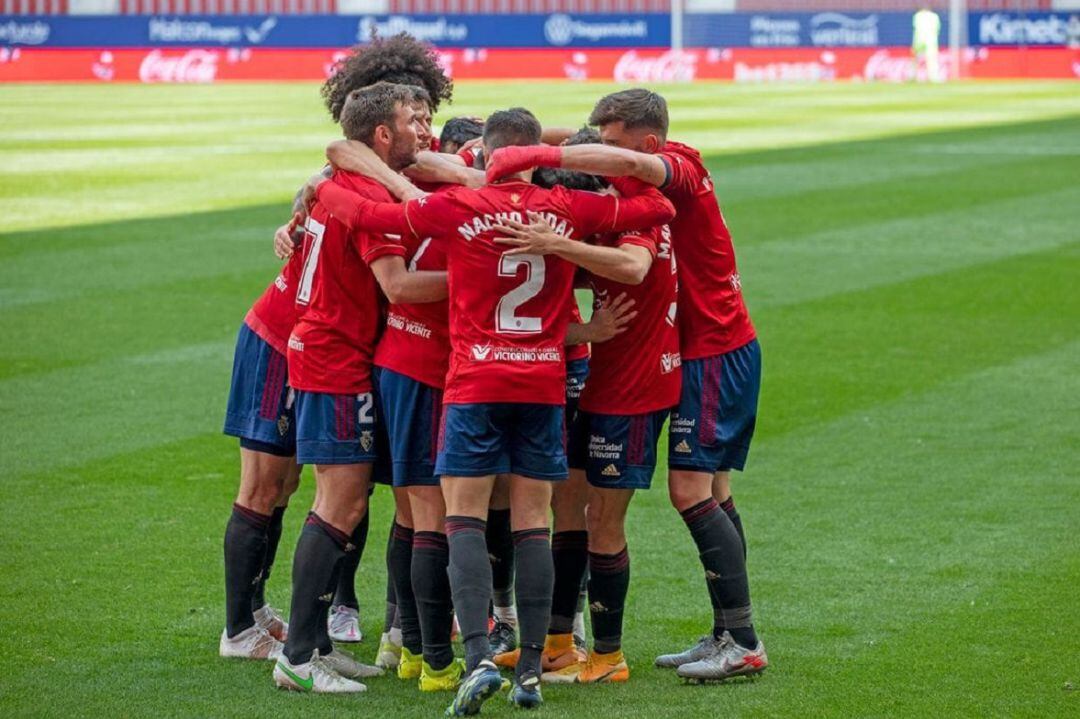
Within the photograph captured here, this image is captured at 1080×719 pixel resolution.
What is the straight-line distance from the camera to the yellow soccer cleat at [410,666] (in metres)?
6.07

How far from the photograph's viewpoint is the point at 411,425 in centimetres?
580

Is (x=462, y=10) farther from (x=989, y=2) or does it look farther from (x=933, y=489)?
(x=933, y=489)

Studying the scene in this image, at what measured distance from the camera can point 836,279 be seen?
14758 mm

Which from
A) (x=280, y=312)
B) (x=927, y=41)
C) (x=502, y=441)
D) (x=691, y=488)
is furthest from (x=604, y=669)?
(x=927, y=41)

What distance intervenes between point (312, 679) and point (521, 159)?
1870 mm

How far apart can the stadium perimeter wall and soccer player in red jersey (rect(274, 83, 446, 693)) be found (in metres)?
36.0

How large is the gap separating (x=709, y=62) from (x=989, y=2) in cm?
707

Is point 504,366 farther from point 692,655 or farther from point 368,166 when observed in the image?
point 692,655

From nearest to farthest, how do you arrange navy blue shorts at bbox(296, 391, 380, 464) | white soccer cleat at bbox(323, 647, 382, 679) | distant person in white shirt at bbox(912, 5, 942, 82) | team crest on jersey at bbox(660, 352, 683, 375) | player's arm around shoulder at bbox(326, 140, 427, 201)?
1. player's arm around shoulder at bbox(326, 140, 427, 201)
2. navy blue shorts at bbox(296, 391, 380, 464)
3. team crest on jersey at bbox(660, 352, 683, 375)
4. white soccer cleat at bbox(323, 647, 382, 679)
5. distant person in white shirt at bbox(912, 5, 942, 82)

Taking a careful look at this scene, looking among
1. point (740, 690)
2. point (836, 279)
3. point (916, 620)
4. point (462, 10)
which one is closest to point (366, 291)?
point (740, 690)

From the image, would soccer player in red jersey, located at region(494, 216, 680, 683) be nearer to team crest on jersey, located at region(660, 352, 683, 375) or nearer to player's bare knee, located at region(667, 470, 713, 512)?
team crest on jersey, located at region(660, 352, 683, 375)

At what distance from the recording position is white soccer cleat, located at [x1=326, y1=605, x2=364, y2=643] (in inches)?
261

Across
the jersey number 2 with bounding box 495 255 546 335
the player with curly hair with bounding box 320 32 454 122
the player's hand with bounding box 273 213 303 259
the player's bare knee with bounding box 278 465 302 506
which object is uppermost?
the player with curly hair with bounding box 320 32 454 122

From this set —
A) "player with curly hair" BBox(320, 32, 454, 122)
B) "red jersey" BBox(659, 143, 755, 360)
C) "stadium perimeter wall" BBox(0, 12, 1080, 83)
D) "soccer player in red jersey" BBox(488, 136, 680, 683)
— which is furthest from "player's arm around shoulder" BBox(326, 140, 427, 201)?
"stadium perimeter wall" BBox(0, 12, 1080, 83)
